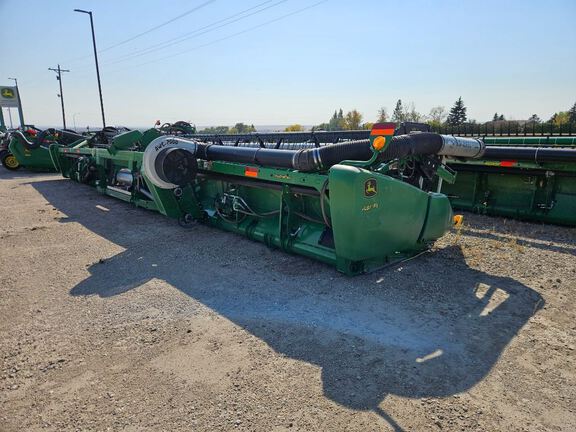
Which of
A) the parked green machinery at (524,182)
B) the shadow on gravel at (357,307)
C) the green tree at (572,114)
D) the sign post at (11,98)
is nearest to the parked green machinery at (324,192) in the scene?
the shadow on gravel at (357,307)

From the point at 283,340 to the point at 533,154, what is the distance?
5.07m

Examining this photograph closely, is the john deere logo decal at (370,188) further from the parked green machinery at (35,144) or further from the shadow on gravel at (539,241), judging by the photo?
the parked green machinery at (35,144)

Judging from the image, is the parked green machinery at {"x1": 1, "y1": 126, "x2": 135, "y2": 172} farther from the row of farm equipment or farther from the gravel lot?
the gravel lot

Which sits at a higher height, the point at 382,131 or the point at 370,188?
the point at 382,131

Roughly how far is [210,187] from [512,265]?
4379mm

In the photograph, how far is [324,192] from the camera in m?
4.20

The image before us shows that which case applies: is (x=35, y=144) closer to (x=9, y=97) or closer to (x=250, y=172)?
(x=250, y=172)

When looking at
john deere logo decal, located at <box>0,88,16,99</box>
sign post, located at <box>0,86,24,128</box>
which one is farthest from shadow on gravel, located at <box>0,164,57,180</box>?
john deere logo decal, located at <box>0,88,16,99</box>

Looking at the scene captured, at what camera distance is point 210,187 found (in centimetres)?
649

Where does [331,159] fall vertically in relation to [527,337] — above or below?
above

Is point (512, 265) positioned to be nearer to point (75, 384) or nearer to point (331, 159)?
point (331, 159)

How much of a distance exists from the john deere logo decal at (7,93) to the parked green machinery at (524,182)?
3789cm

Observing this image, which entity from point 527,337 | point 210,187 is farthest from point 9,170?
point 527,337

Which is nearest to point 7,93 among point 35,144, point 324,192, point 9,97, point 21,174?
point 9,97
